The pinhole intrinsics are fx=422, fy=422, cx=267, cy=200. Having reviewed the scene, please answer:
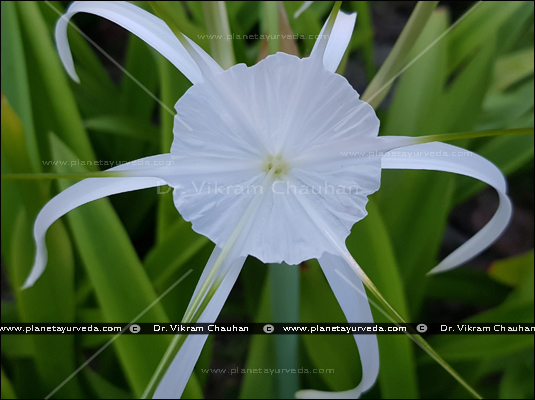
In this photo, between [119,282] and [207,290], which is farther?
[119,282]

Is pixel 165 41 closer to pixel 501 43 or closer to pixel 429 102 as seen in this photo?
pixel 429 102

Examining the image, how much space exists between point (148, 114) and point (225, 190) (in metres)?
0.50

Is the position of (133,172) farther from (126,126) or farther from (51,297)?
(126,126)

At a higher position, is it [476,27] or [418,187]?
[476,27]

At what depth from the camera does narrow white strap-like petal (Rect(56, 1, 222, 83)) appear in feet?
0.66

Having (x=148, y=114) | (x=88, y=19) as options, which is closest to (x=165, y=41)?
(x=148, y=114)

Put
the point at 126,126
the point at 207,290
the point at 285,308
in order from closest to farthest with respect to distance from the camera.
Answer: the point at 207,290, the point at 285,308, the point at 126,126

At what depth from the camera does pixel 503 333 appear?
0.43 metres

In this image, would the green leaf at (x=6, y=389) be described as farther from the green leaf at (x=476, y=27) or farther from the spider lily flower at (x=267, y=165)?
the green leaf at (x=476, y=27)

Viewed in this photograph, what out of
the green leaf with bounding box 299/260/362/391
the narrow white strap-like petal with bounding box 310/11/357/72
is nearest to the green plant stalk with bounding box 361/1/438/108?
the narrow white strap-like petal with bounding box 310/11/357/72

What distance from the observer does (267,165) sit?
184 mm

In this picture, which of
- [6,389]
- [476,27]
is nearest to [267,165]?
[6,389]

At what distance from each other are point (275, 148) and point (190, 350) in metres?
0.09

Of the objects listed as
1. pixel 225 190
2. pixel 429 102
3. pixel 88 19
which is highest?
pixel 88 19
